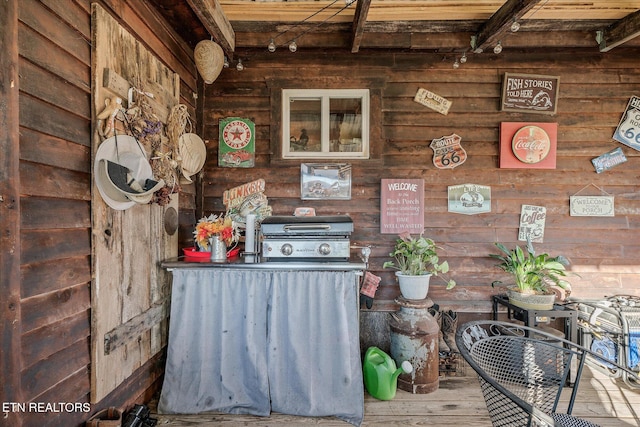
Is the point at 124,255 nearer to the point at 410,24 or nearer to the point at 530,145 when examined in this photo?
the point at 410,24

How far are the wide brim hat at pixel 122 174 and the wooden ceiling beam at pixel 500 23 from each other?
8.87 ft

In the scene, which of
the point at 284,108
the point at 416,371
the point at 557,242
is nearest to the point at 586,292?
the point at 557,242

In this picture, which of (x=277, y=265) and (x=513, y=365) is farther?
(x=277, y=265)

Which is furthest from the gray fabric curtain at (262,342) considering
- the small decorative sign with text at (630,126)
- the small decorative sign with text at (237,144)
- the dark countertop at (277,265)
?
the small decorative sign with text at (630,126)

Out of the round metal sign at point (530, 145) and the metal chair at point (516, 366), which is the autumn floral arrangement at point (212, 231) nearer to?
the metal chair at point (516, 366)

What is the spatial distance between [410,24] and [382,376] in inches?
115

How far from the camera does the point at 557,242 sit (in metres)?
3.01

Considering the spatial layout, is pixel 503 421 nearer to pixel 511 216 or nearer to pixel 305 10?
pixel 511 216

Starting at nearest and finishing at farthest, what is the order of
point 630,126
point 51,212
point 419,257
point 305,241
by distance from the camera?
point 51,212 → point 305,241 → point 419,257 → point 630,126

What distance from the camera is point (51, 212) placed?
147cm

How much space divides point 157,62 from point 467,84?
108 inches

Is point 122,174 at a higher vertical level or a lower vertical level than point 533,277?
higher

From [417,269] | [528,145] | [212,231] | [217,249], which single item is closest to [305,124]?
[212,231]

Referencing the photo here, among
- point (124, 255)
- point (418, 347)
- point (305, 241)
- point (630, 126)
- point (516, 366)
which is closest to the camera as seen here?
point (516, 366)
